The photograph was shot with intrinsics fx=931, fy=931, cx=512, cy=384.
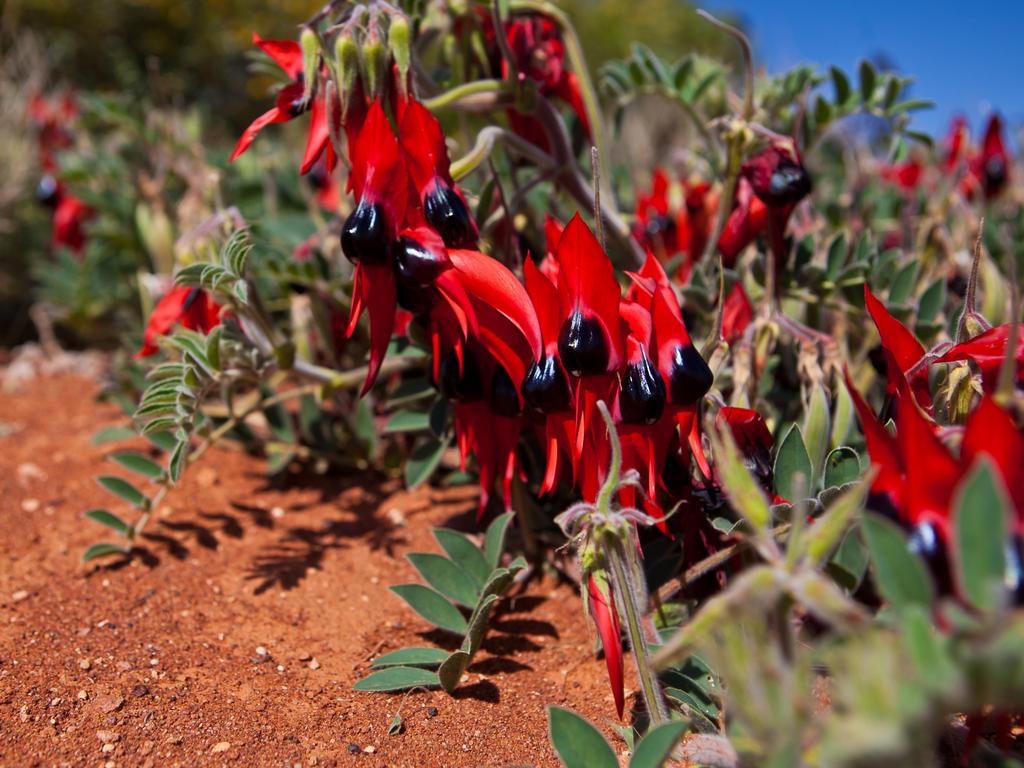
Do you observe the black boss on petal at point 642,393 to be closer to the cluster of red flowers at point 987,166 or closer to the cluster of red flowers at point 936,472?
the cluster of red flowers at point 936,472

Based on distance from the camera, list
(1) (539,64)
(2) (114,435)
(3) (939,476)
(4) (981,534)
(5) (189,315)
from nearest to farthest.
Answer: (4) (981,534) < (3) (939,476) < (5) (189,315) < (1) (539,64) < (2) (114,435)

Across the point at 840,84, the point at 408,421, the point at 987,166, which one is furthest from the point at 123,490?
the point at 987,166

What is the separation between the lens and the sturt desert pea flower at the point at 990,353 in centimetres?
101

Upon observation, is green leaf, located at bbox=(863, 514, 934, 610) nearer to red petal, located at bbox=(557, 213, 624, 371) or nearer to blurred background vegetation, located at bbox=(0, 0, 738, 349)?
red petal, located at bbox=(557, 213, 624, 371)

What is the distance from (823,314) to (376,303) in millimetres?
990

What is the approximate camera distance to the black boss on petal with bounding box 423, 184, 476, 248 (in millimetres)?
1165

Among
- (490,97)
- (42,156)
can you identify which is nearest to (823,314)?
(490,97)

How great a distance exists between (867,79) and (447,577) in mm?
1222

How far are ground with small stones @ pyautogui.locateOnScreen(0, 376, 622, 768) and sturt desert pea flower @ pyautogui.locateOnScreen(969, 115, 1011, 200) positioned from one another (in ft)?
5.89

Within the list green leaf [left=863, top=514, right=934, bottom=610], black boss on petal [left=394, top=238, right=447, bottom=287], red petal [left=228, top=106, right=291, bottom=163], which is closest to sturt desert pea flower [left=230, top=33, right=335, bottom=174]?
red petal [left=228, top=106, right=291, bottom=163]

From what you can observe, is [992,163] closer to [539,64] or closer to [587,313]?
[539,64]

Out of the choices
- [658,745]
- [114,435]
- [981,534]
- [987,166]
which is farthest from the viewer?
[987,166]

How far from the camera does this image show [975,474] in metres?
0.60

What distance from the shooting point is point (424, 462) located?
1.67m
